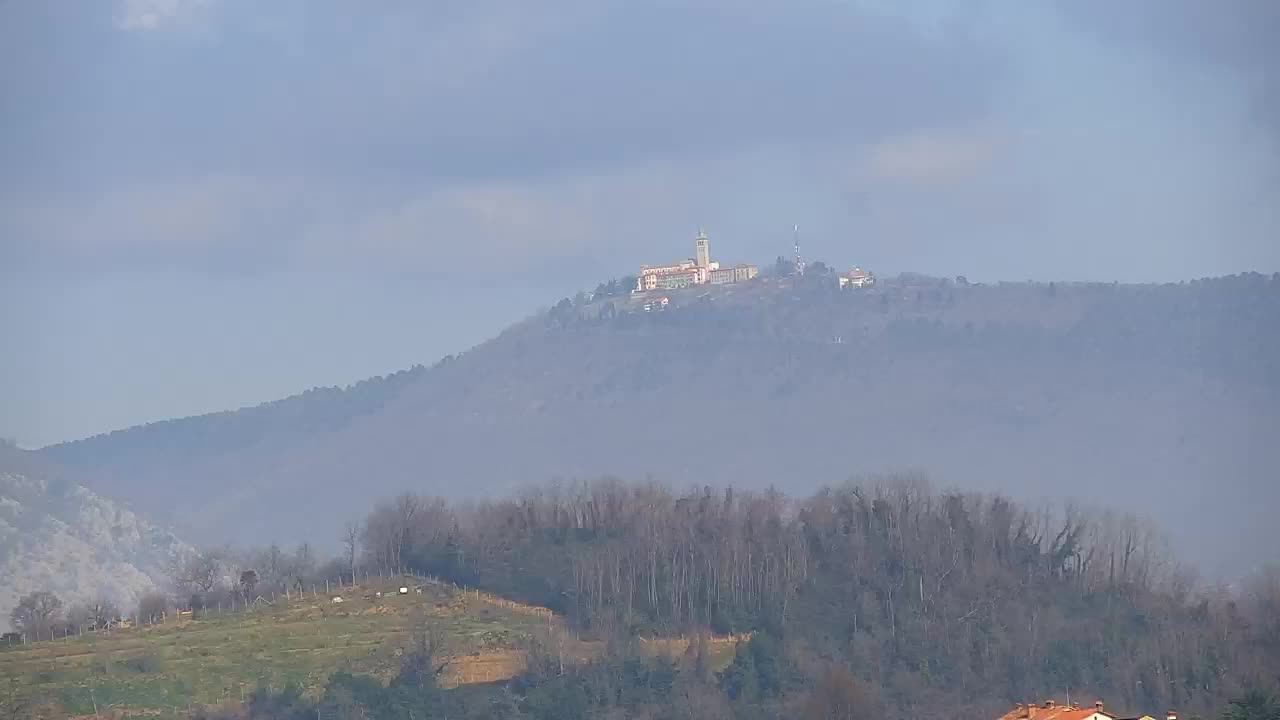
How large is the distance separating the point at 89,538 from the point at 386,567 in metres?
48.4

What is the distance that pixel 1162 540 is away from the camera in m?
109

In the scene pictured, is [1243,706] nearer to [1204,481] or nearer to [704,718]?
[704,718]

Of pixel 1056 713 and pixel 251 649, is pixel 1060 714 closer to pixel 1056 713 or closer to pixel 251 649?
pixel 1056 713

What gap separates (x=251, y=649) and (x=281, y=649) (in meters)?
1.10

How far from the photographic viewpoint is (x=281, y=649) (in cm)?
8362

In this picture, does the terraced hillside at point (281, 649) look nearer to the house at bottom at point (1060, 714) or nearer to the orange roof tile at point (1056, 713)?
the house at bottom at point (1060, 714)

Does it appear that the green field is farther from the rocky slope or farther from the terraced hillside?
the rocky slope

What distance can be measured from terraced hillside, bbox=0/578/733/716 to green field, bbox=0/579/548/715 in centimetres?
4

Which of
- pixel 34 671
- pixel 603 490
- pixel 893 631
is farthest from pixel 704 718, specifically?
pixel 603 490

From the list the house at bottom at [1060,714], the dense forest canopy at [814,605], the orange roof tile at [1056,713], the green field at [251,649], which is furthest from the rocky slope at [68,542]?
the orange roof tile at [1056,713]

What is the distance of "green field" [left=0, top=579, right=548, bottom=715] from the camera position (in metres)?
77.2

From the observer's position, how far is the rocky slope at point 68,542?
418 feet

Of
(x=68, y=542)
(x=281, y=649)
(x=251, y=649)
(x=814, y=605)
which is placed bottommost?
(x=814, y=605)

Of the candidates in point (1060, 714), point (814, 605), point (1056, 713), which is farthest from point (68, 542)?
point (1060, 714)
